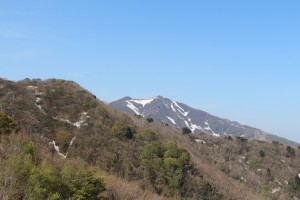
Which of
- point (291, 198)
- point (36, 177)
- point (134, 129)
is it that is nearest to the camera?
point (36, 177)

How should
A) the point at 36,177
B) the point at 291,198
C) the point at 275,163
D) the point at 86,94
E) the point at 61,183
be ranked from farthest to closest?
the point at 275,163 → the point at 291,198 → the point at 86,94 → the point at 61,183 → the point at 36,177

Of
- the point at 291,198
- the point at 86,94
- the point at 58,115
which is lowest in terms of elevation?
the point at 291,198

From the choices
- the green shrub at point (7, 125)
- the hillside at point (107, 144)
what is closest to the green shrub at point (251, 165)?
the hillside at point (107, 144)

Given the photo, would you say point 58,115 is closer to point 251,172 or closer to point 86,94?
point 86,94

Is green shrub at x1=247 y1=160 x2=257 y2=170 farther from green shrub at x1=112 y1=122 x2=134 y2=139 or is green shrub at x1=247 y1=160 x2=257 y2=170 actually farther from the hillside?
green shrub at x1=112 y1=122 x2=134 y2=139

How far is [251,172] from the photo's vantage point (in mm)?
72188

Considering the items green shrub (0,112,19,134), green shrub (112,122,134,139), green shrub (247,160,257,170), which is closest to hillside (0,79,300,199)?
green shrub (112,122,134,139)

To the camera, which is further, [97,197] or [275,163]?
[275,163]

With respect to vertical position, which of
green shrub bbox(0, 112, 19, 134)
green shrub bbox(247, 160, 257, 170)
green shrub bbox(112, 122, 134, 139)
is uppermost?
green shrub bbox(112, 122, 134, 139)

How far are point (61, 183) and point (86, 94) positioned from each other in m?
33.3

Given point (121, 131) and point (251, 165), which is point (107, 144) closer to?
point (121, 131)

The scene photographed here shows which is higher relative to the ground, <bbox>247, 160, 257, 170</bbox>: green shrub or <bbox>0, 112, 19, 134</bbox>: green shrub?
<bbox>0, 112, 19, 134</bbox>: green shrub

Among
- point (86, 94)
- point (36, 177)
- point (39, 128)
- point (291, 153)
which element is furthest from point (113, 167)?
point (291, 153)

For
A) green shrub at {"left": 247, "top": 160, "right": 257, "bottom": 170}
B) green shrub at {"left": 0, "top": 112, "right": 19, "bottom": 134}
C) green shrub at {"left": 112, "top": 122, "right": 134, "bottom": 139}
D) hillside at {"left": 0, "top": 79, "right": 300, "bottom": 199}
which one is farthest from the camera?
green shrub at {"left": 247, "top": 160, "right": 257, "bottom": 170}
